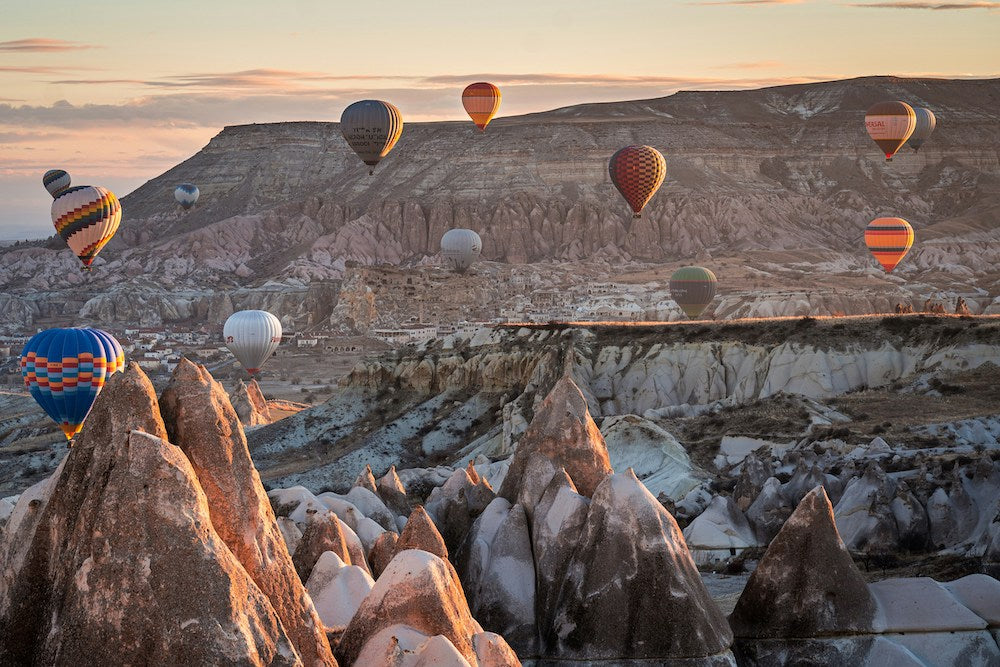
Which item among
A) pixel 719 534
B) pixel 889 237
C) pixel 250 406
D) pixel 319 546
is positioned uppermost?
pixel 319 546

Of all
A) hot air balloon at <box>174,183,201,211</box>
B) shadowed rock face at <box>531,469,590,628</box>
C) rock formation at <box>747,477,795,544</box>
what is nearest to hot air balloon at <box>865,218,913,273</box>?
rock formation at <box>747,477,795,544</box>

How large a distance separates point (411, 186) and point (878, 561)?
14567cm

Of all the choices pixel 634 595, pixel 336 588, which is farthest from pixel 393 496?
pixel 634 595

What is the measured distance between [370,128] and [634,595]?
3252 inches

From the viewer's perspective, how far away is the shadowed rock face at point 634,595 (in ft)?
49.7

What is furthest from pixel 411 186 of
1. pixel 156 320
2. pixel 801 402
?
pixel 801 402

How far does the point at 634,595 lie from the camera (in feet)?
50.1

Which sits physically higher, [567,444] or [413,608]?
[413,608]

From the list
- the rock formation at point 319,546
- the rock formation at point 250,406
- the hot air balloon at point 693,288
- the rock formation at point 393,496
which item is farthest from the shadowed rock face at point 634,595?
the hot air balloon at point 693,288

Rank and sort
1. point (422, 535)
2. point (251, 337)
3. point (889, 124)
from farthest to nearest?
point (889, 124) → point (251, 337) → point (422, 535)

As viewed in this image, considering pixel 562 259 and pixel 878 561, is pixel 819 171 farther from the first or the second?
pixel 878 561

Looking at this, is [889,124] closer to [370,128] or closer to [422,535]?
[370,128]

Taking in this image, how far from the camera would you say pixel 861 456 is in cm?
2834

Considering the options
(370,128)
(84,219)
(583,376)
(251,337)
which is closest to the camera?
(583,376)
